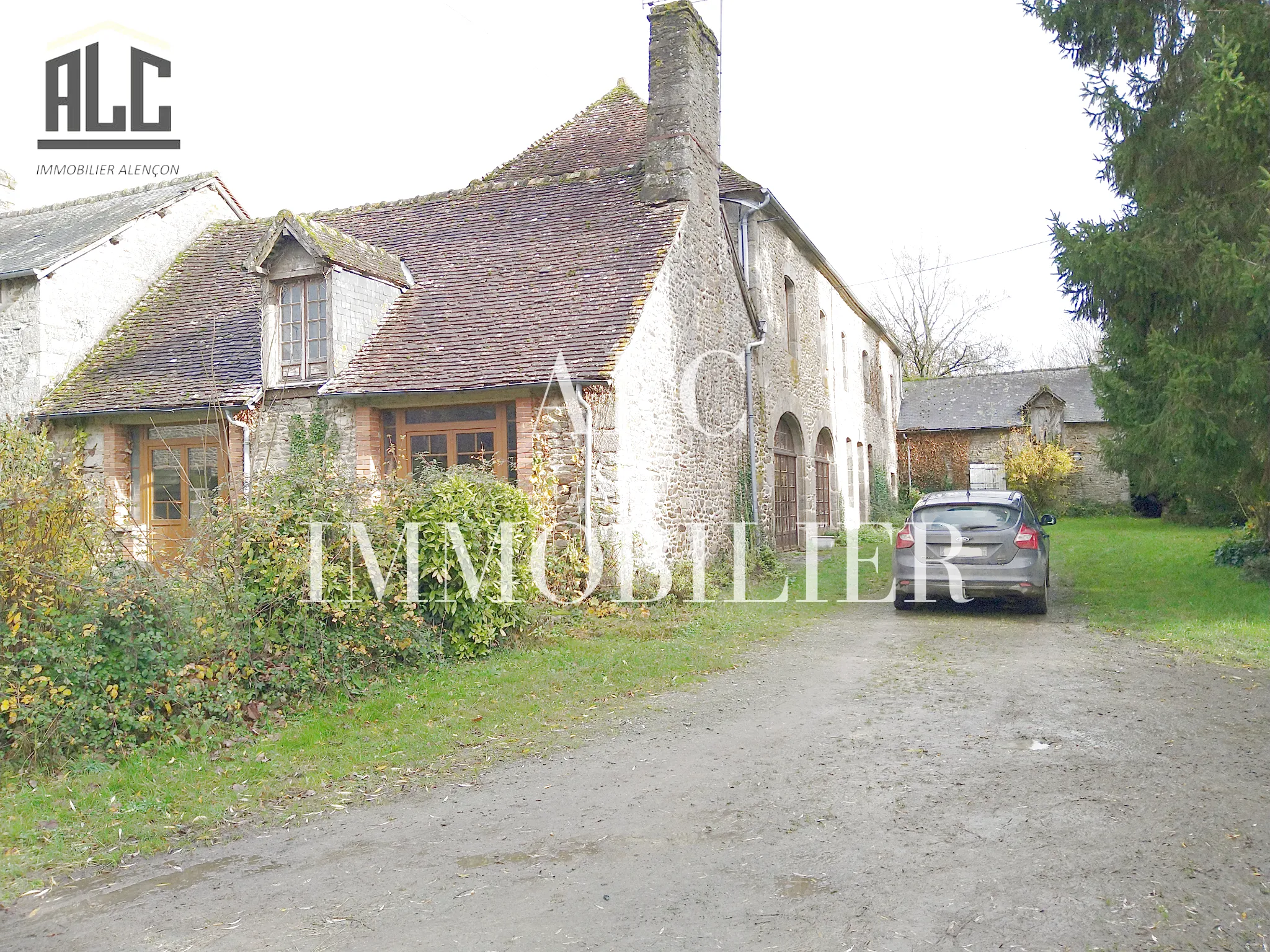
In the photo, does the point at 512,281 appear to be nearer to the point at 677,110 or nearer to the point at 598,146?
the point at 677,110

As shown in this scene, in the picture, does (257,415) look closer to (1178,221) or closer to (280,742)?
(280,742)

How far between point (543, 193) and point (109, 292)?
7.54 metres

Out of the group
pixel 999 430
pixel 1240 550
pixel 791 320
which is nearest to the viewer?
pixel 1240 550

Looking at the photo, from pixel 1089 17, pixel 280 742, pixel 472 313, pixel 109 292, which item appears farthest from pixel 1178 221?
pixel 109 292

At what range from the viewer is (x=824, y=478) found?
22719mm

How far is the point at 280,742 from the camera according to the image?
20.8ft

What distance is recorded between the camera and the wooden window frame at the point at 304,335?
1340 cm

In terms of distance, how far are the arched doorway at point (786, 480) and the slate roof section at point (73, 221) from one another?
12.1 meters

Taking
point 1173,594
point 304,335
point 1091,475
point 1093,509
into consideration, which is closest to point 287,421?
point 304,335

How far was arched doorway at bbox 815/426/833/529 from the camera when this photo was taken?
22.0 m

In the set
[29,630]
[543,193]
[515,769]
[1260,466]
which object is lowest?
[515,769]

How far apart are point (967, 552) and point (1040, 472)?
73.1 ft

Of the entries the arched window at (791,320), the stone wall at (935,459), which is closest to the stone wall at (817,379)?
the arched window at (791,320)

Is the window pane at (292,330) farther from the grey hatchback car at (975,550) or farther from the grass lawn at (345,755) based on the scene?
the grey hatchback car at (975,550)
